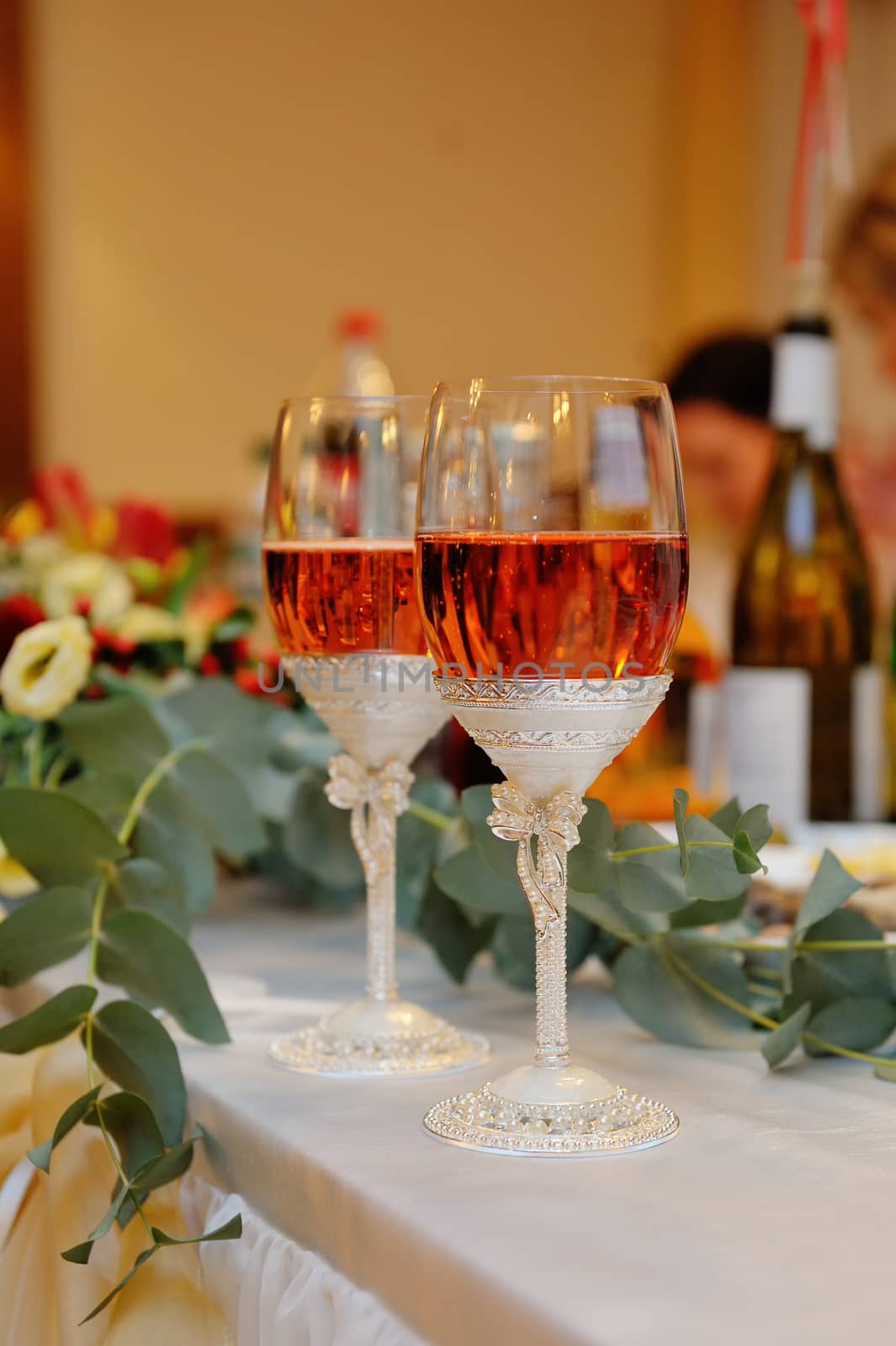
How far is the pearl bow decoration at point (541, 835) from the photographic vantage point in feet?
2.02

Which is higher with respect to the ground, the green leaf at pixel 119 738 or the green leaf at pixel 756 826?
the green leaf at pixel 756 826

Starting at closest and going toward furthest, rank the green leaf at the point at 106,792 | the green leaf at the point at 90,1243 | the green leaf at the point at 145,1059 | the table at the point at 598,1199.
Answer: the table at the point at 598,1199 → the green leaf at the point at 90,1243 → the green leaf at the point at 145,1059 → the green leaf at the point at 106,792

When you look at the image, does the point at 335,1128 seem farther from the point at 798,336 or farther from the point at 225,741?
the point at 798,336

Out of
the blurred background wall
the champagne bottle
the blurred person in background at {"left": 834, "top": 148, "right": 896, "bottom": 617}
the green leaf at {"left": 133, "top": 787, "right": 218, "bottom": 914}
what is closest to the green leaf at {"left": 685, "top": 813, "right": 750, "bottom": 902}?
the green leaf at {"left": 133, "top": 787, "right": 218, "bottom": 914}

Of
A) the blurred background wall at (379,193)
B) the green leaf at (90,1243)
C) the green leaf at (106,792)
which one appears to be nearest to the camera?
the green leaf at (90,1243)

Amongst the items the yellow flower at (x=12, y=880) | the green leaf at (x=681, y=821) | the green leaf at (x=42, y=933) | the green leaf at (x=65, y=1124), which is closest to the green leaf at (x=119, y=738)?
the yellow flower at (x=12, y=880)

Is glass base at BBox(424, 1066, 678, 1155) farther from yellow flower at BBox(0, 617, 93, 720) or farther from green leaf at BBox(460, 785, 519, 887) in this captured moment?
yellow flower at BBox(0, 617, 93, 720)

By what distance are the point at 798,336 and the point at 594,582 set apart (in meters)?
0.79

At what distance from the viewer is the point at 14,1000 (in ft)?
3.09

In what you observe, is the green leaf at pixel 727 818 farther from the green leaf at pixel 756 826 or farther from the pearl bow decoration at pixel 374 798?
the pearl bow decoration at pixel 374 798

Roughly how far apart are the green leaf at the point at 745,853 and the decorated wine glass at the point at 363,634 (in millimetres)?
190

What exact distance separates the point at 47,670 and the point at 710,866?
0.52 metres

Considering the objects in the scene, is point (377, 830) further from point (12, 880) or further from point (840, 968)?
point (12, 880)

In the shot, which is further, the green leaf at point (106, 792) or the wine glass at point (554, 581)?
the green leaf at point (106, 792)
